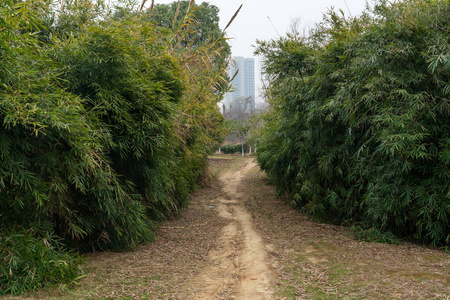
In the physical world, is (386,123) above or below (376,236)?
above

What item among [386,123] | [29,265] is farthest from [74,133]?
[386,123]

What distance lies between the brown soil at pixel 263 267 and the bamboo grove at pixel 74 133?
0.30m

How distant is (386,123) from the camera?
416cm

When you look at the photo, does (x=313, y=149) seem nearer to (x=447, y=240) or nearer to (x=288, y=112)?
(x=288, y=112)

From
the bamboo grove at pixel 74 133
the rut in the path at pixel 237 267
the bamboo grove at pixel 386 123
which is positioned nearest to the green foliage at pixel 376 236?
the bamboo grove at pixel 386 123

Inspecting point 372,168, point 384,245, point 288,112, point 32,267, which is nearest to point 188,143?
point 288,112

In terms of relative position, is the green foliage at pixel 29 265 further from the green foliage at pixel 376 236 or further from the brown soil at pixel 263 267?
the green foliage at pixel 376 236

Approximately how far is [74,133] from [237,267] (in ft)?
6.93

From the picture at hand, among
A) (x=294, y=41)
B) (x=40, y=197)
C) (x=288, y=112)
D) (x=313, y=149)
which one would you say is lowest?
(x=40, y=197)

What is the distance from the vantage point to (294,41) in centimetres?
693

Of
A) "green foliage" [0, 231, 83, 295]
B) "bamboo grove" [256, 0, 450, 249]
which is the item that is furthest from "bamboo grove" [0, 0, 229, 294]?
"bamboo grove" [256, 0, 450, 249]

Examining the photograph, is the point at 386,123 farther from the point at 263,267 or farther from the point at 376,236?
the point at 263,267

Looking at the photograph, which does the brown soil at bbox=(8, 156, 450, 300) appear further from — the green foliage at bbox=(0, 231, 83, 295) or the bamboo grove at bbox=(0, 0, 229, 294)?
the bamboo grove at bbox=(0, 0, 229, 294)

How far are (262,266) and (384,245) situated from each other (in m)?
1.57
